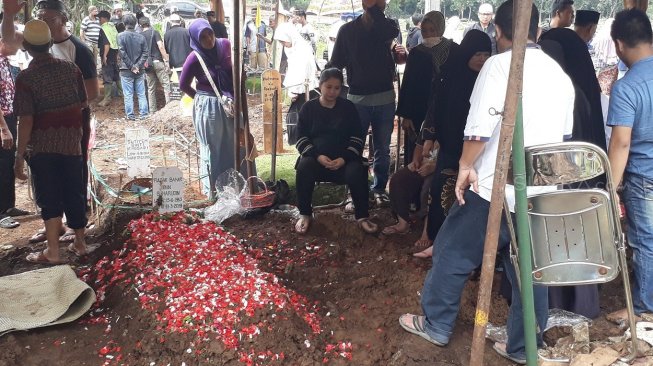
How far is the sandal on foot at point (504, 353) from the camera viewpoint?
3203 mm

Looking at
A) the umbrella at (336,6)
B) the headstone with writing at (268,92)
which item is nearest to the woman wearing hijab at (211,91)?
the headstone with writing at (268,92)

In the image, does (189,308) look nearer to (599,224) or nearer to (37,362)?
(37,362)

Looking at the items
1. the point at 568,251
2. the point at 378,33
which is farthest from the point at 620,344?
the point at 378,33

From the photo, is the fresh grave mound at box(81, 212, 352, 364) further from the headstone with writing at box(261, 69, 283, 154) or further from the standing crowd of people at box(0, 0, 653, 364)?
the headstone with writing at box(261, 69, 283, 154)

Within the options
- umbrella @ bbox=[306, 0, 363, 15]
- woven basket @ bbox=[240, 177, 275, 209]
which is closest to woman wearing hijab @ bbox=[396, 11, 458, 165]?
woven basket @ bbox=[240, 177, 275, 209]

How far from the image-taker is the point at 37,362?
3340mm

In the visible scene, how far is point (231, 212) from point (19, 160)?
1.88m

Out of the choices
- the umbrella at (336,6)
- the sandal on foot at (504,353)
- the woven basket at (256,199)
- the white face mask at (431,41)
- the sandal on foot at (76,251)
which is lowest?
the sandal on foot at (504,353)

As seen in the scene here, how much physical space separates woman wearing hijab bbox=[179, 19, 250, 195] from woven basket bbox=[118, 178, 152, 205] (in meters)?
0.73

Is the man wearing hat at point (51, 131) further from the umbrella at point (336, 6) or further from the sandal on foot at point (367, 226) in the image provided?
the umbrella at point (336, 6)

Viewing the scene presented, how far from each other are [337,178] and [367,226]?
52cm

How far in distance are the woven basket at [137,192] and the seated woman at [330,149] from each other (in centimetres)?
158

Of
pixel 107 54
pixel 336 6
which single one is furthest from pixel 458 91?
pixel 336 6

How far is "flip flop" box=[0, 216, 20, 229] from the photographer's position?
19.6 ft
